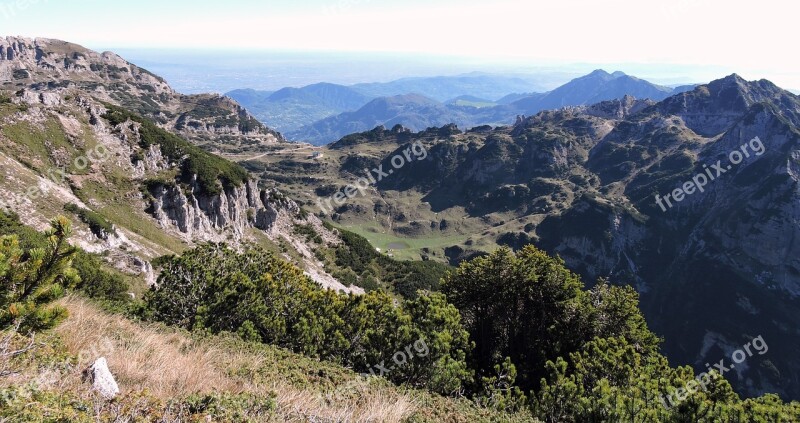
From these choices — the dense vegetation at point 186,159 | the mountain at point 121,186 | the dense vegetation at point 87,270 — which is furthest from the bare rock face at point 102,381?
the dense vegetation at point 186,159

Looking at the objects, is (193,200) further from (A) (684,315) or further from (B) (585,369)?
(A) (684,315)

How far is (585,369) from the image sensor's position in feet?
78.6

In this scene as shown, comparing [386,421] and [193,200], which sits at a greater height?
[386,421]

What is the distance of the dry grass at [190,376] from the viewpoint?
9703 mm

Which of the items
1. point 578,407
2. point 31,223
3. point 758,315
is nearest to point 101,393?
point 578,407

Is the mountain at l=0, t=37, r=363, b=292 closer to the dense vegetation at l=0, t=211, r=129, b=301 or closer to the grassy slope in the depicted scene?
the dense vegetation at l=0, t=211, r=129, b=301

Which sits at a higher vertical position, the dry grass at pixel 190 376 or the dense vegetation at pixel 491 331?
the dry grass at pixel 190 376

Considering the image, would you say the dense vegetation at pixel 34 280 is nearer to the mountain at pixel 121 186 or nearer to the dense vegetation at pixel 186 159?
the mountain at pixel 121 186

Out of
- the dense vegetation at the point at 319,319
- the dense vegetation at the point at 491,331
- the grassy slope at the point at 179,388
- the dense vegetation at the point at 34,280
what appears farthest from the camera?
the dense vegetation at the point at 319,319

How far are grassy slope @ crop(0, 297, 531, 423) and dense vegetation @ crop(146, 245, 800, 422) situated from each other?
540cm

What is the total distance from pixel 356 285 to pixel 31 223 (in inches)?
2492

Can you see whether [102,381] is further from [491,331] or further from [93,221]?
[93,221]

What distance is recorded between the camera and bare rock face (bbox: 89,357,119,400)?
26.9 feet

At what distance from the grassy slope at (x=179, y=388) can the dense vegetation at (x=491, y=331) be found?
540cm
